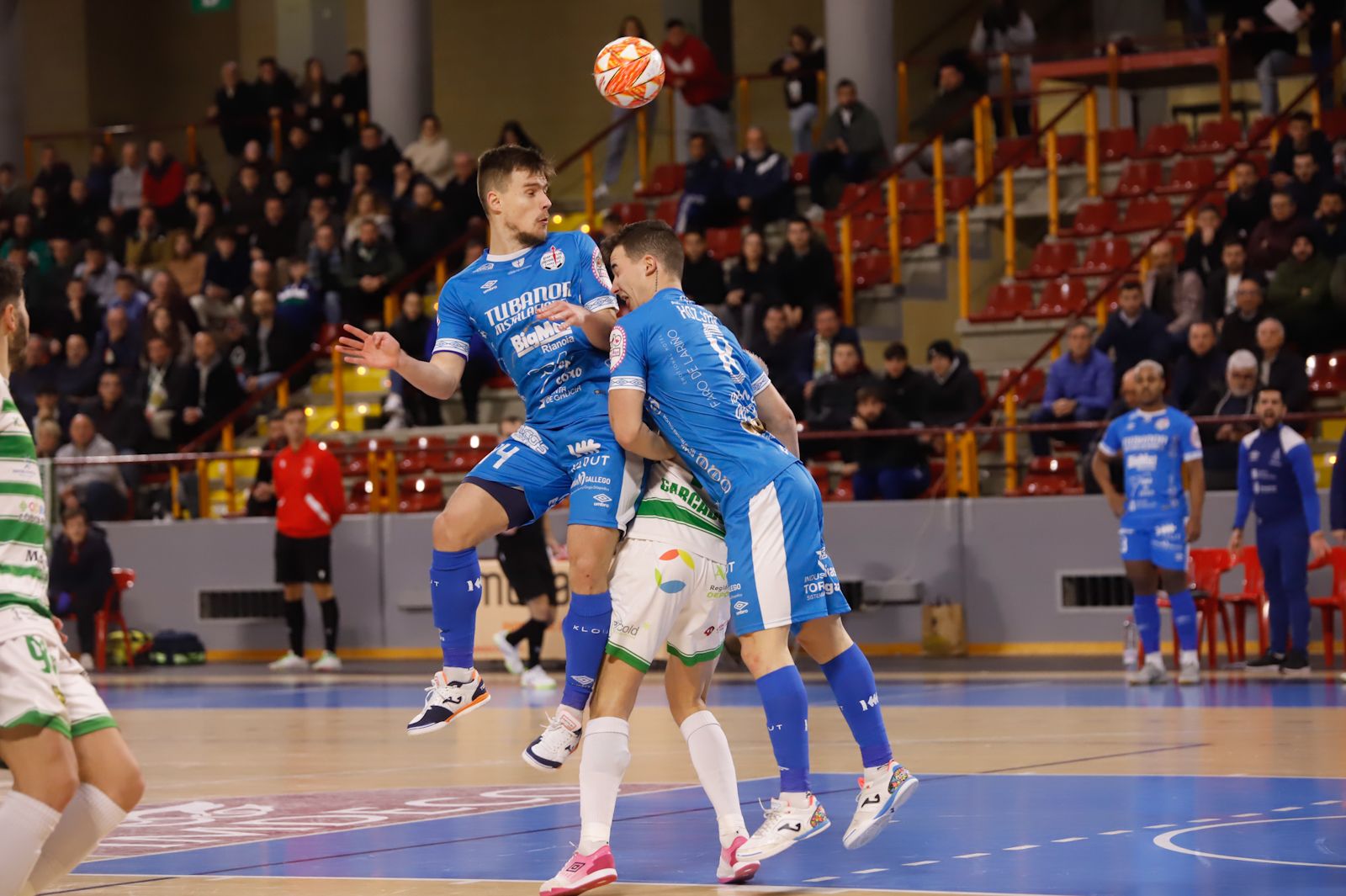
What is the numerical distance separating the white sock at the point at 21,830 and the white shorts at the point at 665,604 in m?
2.16

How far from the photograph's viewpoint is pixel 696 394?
275 inches

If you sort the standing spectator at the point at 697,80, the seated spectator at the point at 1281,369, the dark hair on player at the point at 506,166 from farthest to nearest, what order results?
1. the standing spectator at the point at 697,80
2. the seated spectator at the point at 1281,369
3. the dark hair on player at the point at 506,166

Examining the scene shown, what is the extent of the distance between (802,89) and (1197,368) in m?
8.49

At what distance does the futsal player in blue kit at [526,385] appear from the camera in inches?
291

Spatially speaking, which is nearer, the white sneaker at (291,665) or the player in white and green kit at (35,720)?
the player in white and green kit at (35,720)

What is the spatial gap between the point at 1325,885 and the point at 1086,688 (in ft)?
28.0

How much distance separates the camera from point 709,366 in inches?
275

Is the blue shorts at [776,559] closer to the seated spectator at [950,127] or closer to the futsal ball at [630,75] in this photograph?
the futsal ball at [630,75]

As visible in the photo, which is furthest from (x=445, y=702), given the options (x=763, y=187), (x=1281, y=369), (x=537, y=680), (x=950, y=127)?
(x=950, y=127)

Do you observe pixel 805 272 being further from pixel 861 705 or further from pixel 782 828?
pixel 782 828

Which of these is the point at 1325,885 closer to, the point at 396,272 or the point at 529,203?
the point at 529,203

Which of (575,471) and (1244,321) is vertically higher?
(1244,321)

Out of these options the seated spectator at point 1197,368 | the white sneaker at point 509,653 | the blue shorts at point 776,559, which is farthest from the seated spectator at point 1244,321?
the blue shorts at point 776,559

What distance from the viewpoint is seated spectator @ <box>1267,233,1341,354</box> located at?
1758 cm
